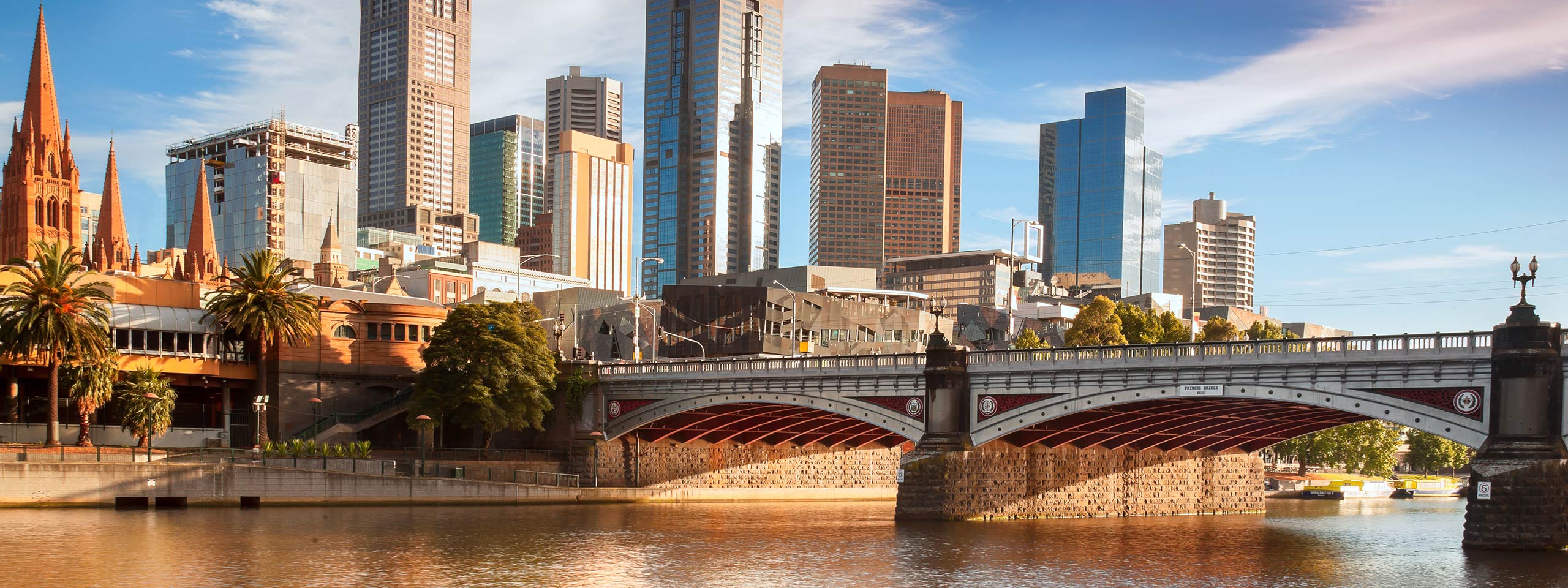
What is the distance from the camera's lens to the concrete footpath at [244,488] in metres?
72.4

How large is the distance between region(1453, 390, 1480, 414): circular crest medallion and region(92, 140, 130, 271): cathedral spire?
5914 inches

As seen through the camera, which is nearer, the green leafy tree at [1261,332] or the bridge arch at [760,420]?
the bridge arch at [760,420]

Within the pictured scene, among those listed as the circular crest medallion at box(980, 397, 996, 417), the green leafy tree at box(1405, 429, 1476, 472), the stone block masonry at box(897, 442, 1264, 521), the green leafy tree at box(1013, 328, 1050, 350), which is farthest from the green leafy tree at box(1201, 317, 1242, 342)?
the circular crest medallion at box(980, 397, 996, 417)

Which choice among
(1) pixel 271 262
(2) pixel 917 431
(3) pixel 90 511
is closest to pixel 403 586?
(3) pixel 90 511

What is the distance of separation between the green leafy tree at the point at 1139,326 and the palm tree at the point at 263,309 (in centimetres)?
7134

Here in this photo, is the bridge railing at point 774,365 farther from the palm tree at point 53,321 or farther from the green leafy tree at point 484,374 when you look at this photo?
the palm tree at point 53,321

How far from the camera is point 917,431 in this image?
7919 cm

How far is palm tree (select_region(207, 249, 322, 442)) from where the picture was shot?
9181cm

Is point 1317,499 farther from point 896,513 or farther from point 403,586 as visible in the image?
point 403,586

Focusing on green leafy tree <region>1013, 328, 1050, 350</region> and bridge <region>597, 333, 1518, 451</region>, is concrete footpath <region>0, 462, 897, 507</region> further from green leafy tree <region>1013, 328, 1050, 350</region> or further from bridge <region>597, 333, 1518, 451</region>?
green leafy tree <region>1013, 328, 1050, 350</region>

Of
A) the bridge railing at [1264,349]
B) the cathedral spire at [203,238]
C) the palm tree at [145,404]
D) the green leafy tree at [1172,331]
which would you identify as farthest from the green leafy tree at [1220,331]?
the cathedral spire at [203,238]

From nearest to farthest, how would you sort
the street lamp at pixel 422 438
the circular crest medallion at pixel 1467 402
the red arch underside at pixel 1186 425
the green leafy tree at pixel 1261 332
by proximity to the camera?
the circular crest medallion at pixel 1467 402, the red arch underside at pixel 1186 425, the street lamp at pixel 422 438, the green leafy tree at pixel 1261 332

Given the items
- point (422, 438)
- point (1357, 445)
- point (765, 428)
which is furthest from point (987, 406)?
point (1357, 445)

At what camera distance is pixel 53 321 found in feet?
260
